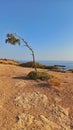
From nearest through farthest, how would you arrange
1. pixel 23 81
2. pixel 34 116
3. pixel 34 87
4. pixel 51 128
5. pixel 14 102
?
pixel 51 128 < pixel 34 116 < pixel 14 102 < pixel 34 87 < pixel 23 81

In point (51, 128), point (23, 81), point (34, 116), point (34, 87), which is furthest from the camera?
point (23, 81)

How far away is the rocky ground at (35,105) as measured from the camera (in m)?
17.2

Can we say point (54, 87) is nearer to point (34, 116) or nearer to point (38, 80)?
point (38, 80)

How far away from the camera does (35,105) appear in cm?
1970

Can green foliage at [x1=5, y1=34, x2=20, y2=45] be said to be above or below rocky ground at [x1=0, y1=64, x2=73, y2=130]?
above

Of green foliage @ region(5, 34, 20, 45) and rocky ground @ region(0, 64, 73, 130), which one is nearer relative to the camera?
rocky ground @ region(0, 64, 73, 130)

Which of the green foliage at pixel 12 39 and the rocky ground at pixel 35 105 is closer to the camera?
the rocky ground at pixel 35 105

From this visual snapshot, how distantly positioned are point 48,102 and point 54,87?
10.1 feet

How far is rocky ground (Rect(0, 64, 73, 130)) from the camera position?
1717 centimetres

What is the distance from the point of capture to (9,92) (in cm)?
2162

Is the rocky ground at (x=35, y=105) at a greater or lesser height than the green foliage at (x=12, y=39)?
lesser

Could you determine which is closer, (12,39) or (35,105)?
(35,105)

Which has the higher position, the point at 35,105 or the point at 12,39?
the point at 12,39

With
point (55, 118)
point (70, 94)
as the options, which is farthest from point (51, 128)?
point (70, 94)
